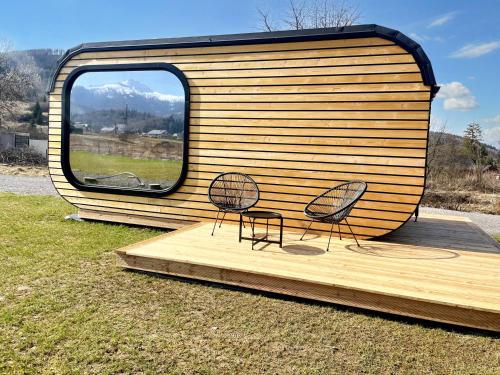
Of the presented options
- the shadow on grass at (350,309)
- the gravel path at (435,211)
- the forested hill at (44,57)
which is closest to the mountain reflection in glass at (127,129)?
the shadow on grass at (350,309)

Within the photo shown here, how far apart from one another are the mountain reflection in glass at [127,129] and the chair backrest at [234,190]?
0.77m

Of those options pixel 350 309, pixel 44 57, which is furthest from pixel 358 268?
Answer: pixel 44 57

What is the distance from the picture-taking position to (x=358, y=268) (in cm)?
331

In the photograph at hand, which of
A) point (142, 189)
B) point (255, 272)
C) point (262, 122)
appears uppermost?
point (262, 122)

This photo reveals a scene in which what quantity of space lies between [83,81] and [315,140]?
3819mm

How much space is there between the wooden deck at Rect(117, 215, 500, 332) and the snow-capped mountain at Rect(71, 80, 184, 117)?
223cm

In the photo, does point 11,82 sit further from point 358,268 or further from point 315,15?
point 358,268

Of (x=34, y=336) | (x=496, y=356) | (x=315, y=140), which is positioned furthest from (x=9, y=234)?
(x=496, y=356)

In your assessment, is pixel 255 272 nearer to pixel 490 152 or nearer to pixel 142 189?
pixel 142 189

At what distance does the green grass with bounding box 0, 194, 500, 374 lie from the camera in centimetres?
210

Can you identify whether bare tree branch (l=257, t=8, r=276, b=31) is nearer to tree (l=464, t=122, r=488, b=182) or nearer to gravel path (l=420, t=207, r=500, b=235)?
tree (l=464, t=122, r=488, b=182)

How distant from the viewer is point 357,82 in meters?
4.38

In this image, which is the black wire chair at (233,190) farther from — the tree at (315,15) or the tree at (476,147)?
the tree at (315,15)

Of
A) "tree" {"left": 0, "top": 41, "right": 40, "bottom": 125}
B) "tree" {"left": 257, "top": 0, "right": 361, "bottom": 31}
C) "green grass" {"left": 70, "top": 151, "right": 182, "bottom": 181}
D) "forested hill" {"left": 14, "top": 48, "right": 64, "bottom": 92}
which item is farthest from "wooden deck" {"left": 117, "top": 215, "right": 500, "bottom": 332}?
"forested hill" {"left": 14, "top": 48, "right": 64, "bottom": 92}
